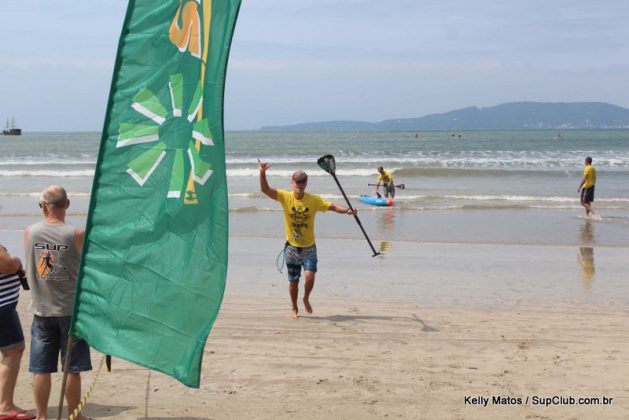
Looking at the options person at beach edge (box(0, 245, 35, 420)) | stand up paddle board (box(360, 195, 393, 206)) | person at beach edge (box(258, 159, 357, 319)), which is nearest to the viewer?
person at beach edge (box(0, 245, 35, 420))

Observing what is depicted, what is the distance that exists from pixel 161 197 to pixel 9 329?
1802 mm

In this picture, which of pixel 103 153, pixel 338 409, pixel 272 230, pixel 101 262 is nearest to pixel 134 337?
pixel 101 262

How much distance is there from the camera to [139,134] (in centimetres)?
318

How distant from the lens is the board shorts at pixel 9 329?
431 centimetres

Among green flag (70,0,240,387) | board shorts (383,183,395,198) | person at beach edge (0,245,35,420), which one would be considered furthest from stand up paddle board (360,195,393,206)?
green flag (70,0,240,387)

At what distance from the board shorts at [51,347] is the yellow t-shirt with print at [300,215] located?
10.9ft

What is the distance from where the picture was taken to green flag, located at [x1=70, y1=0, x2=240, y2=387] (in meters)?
3.15

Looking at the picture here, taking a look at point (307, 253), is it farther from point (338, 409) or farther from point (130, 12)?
point (130, 12)

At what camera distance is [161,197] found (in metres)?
3.25

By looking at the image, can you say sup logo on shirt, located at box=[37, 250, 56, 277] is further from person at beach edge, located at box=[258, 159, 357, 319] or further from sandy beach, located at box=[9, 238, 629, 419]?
person at beach edge, located at box=[258, 159, 357, 319]

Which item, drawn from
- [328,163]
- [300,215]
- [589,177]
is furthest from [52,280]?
[589,177]

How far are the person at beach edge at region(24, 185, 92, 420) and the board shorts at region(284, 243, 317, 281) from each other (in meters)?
3.34

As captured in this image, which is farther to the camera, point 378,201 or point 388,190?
point 388,190

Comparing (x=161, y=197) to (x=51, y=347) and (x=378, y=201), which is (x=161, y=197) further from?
(x=378, y=201)
